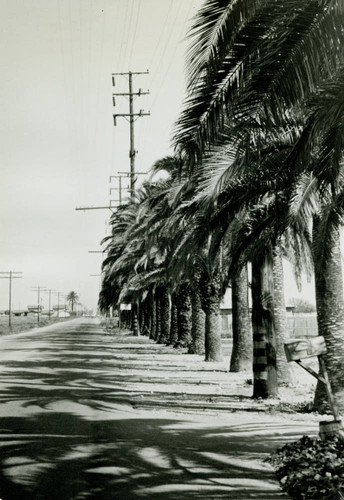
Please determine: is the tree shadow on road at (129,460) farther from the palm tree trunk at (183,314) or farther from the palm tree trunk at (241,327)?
the palm tree trunk at (183,314)

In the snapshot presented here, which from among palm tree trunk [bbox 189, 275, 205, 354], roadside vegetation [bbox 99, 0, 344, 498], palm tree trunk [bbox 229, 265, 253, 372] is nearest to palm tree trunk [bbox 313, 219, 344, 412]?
roadside vegetation [bbox 99, 0, 344, 498]

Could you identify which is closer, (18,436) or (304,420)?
(18,436)

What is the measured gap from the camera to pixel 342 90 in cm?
668

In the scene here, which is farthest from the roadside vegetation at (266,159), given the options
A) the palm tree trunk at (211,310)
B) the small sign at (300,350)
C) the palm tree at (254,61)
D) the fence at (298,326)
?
the fence at (298,326)

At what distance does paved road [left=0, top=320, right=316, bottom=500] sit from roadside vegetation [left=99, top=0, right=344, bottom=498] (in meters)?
1.28

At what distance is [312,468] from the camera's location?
6.79 meters

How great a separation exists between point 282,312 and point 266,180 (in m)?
5.51

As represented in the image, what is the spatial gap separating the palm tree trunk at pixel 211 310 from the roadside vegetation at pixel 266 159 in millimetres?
3552

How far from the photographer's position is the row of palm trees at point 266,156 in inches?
252

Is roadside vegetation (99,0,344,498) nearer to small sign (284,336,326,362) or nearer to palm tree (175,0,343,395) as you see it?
palm tree (175,0,343,395)

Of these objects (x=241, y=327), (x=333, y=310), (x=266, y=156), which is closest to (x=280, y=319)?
(x=241, y=327)

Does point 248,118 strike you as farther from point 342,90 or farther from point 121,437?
point 121,437

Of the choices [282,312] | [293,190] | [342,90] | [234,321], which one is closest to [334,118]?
[342,90]

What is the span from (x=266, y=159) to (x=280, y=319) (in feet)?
19.5
